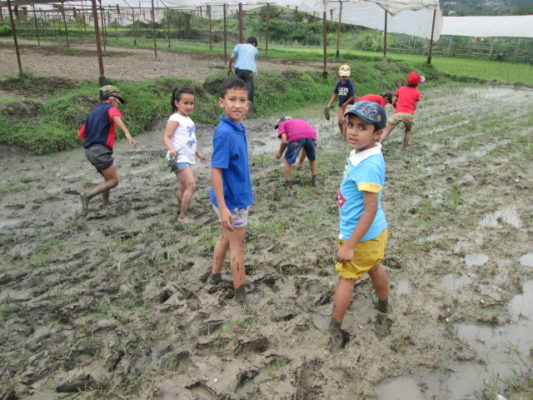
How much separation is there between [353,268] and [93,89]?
7.90 m

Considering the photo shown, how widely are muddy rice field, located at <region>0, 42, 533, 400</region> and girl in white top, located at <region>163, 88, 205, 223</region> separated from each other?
1.19ft

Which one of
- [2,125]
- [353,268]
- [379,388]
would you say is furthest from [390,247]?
[2,125]

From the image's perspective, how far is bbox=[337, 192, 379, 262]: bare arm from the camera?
2.47 metres

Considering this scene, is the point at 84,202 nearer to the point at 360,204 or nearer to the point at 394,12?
the point at 360,204

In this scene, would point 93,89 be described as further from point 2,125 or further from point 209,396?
point 209,396

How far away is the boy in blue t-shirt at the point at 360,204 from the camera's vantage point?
247 centimetres

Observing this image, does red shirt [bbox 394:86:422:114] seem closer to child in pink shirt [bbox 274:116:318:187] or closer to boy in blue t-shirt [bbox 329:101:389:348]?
child in pink shirt [bbox 274:116:318:187]

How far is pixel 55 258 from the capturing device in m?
3.79

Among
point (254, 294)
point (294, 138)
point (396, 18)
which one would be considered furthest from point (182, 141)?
point (396, 18)

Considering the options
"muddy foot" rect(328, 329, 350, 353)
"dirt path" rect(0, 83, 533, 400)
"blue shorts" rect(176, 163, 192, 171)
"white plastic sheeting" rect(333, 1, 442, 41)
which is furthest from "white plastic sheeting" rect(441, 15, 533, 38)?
"muddy foot" rect(328, 329, 350, 353)

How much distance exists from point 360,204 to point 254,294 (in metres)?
1.22

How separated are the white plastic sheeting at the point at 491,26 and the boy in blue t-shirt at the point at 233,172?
27469mm

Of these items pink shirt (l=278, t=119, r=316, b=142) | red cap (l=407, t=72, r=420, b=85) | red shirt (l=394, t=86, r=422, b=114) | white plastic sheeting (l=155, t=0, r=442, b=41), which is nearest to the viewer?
pink shirt (l=278, t=119, r=316, b=142)

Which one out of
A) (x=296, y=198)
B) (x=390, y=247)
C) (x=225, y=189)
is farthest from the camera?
(x=296, y=198)
